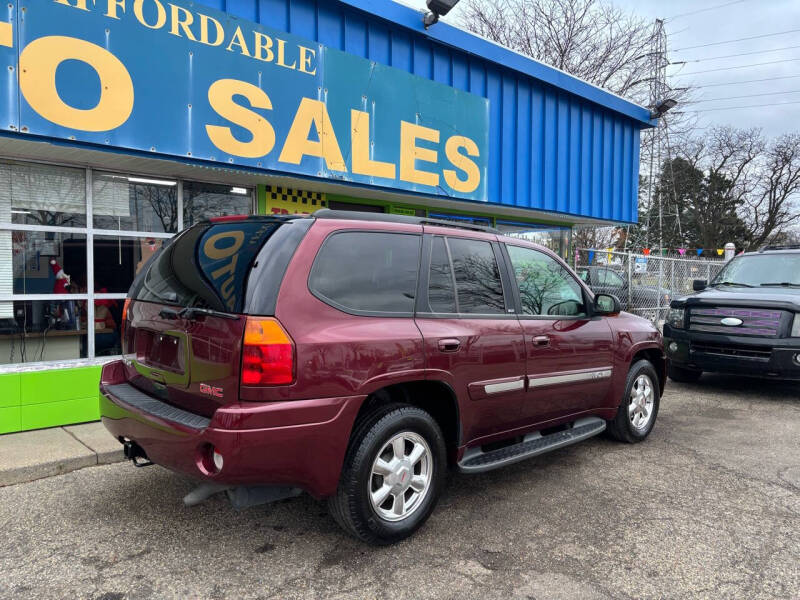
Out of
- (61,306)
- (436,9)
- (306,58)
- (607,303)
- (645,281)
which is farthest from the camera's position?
(645,281)

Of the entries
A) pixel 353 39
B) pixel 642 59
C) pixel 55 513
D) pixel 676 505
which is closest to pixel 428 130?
pixel 353 39

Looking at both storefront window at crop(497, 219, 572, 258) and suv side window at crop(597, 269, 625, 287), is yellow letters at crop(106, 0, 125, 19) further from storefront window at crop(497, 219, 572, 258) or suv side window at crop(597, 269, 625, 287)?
suv side window at crop(597, 269, 625, 287)

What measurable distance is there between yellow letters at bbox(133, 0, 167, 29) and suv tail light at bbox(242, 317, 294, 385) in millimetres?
3987

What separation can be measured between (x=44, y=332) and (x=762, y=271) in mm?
9074

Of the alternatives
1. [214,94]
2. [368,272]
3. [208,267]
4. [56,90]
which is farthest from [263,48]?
[368,272]

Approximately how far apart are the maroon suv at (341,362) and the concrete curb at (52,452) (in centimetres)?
124

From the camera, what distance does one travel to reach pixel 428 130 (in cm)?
767

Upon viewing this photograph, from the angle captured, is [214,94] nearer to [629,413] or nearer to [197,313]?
[197,313]

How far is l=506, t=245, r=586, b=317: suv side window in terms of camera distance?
13.4 ft

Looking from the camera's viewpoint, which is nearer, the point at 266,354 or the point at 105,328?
the point at 266,354

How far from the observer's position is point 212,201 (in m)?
6.45

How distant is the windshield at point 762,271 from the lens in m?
7.77

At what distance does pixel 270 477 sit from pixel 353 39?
5941 mm

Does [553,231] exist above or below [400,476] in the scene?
above
